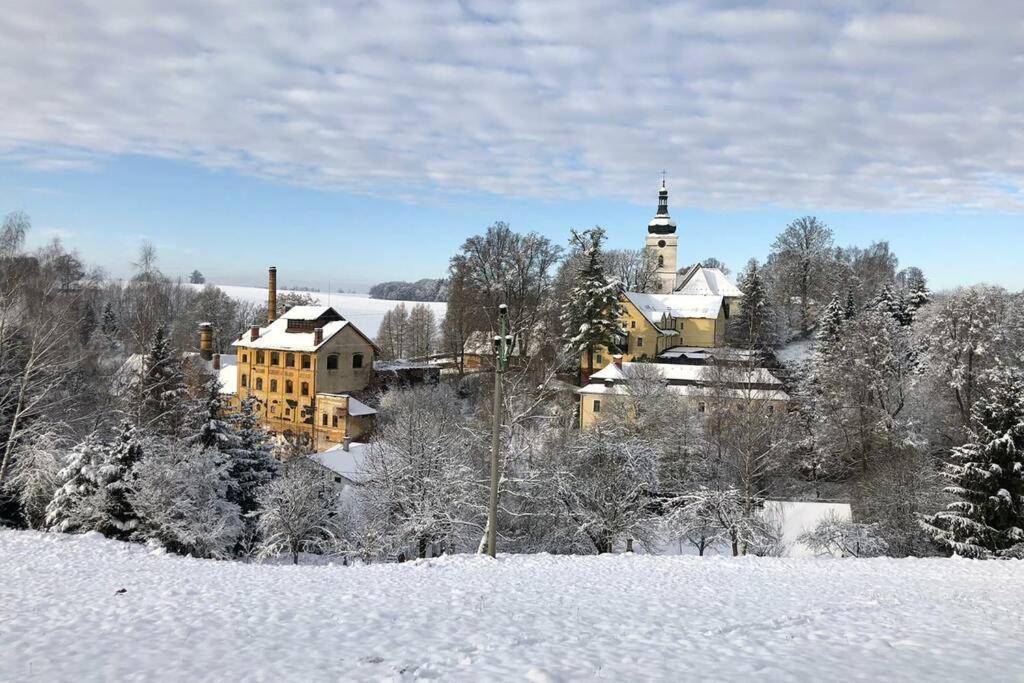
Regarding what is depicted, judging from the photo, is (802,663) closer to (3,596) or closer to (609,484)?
(3,596)

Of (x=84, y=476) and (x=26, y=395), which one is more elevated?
(x=26, y=395)

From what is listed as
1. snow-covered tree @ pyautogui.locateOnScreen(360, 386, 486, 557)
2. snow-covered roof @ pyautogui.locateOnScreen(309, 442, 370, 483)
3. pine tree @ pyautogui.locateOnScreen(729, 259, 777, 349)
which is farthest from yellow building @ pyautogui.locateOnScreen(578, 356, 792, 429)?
pine tree @ pyautogui.locateOnScreen(729, 259, 777, 349)

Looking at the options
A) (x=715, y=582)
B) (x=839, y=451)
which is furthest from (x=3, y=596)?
(x=839, y=451)

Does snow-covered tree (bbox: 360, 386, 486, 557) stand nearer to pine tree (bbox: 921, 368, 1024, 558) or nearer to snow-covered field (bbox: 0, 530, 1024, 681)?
snow-covered field (bbox: 0, 530, 1024, 681)

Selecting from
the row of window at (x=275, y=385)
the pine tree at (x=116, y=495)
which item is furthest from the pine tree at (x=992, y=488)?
the row of window at (x=275, y=385)

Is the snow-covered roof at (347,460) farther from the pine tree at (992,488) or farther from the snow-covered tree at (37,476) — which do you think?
the pine tree at (992,488)

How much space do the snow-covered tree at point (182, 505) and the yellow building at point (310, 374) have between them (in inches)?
899

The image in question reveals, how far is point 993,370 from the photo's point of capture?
101 feet

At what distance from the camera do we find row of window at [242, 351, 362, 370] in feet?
153

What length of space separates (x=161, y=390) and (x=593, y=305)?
91.1 feet

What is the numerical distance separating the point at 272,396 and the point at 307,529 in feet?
90.7

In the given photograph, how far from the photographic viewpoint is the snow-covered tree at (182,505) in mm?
18609

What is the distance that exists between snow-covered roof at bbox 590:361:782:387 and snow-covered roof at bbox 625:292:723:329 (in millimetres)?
18812

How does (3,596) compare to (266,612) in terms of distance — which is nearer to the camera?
(266,612)
